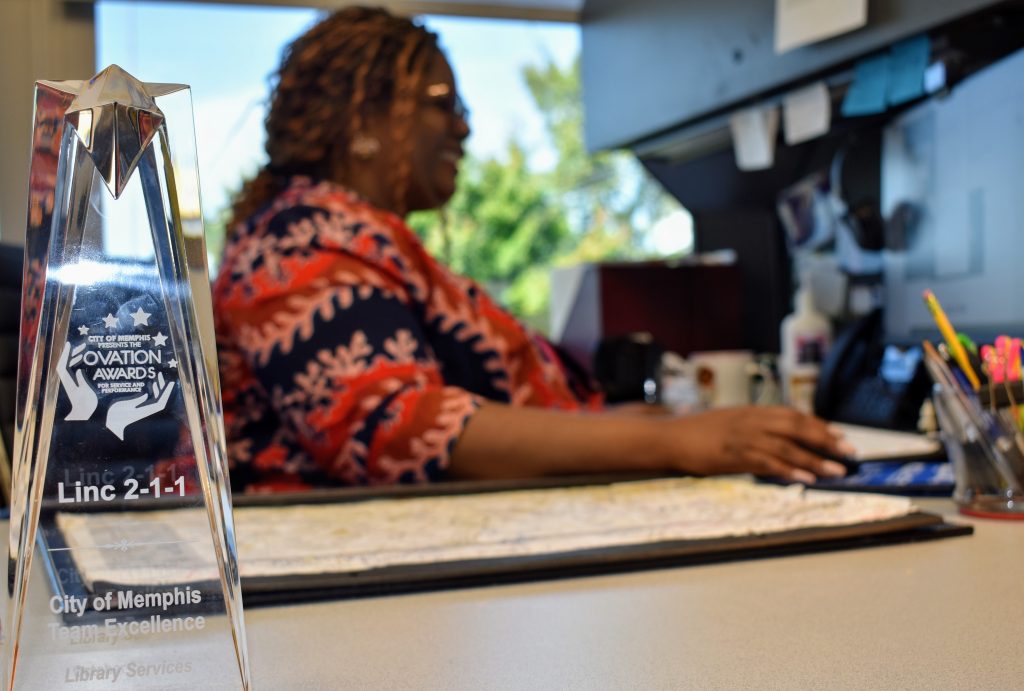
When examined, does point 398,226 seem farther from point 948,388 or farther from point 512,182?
point 512,182

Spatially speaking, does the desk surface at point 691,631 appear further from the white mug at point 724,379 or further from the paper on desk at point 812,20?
the white mug at point 724,379

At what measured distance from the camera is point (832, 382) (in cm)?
166

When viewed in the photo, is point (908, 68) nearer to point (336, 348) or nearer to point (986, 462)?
point (986, 462)

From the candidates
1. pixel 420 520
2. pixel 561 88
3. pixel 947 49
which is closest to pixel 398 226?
pixel 420 520

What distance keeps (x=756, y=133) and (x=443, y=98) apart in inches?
24.7

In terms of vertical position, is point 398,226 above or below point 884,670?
above

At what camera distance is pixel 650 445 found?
0.98 meters

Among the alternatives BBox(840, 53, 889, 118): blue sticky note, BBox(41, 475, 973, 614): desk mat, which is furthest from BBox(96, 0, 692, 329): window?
BBox(41, 475, 973, 614): desk mat

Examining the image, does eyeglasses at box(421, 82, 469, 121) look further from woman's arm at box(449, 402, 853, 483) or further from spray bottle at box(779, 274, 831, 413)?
spray bottle at box(779, 274, 831, 413)

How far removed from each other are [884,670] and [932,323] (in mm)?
1163

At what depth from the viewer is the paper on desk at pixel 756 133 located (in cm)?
168

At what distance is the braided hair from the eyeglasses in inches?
0.9

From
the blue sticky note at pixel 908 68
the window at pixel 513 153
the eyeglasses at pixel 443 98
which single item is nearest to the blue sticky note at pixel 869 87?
the blue sticky note at pixel 908 68

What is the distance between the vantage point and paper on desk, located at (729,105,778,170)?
66.1 inches
